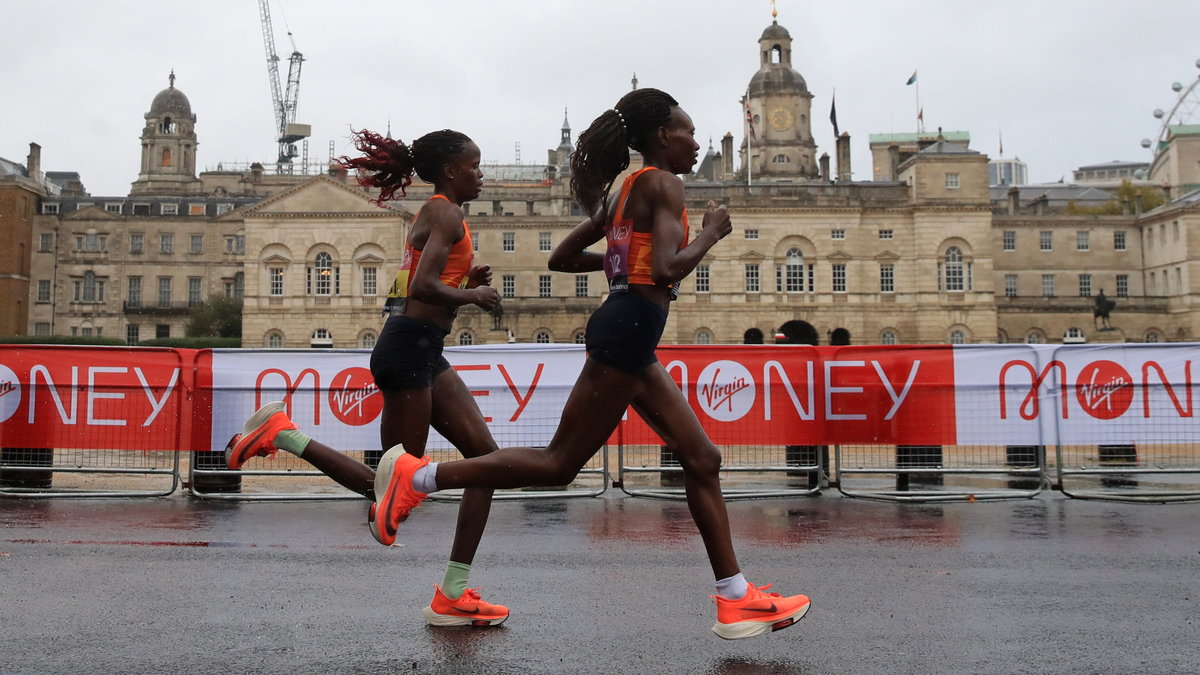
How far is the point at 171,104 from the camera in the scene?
372ft

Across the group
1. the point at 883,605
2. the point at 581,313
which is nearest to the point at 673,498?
the point at 883,605

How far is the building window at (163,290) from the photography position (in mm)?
81375

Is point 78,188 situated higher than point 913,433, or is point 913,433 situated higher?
point 78,188

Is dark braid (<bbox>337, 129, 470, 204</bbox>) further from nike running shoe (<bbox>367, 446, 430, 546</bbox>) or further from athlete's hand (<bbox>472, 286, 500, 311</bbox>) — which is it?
nike running shoe (<bbox>367, 446, 430, 546</bbox>)

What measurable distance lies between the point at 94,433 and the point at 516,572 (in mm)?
6135

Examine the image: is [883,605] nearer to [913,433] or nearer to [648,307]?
[648,307]

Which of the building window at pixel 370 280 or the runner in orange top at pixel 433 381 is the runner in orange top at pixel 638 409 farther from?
the building window at pixel 370 280

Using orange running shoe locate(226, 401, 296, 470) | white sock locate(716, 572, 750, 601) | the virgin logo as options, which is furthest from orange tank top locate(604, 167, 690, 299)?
the virgin logo

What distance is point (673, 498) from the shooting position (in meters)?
9.64

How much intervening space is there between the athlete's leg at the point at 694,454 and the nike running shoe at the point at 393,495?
2.94 ft

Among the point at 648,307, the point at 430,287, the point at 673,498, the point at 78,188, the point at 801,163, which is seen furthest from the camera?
the point at 78,188

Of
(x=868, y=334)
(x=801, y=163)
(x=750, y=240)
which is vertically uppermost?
(x=801, y=163)

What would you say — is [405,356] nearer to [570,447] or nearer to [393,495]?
[393,495]

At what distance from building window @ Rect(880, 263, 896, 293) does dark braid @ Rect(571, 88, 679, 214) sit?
64058 millimetres
